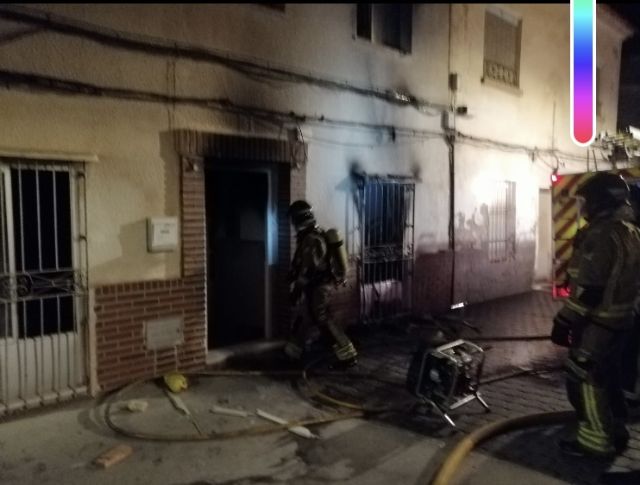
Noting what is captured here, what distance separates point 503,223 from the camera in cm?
1112

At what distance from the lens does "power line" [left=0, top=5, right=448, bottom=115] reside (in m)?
4.95

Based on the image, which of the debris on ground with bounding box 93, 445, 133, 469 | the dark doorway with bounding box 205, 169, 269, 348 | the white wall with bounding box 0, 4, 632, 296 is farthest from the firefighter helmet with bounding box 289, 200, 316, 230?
the debris on ground with bounding box 93, 445, 133, 469

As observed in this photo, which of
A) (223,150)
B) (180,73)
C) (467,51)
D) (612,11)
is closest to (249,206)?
(223,150)

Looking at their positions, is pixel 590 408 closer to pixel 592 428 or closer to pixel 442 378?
pixel 592 428

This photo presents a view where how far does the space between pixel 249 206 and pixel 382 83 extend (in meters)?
2.76

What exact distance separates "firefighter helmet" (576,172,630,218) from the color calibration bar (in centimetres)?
220

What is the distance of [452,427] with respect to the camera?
15.7ft

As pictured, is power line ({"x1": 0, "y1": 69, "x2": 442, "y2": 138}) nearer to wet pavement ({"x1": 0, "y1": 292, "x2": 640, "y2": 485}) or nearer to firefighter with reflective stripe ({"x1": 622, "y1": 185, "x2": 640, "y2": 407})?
wet pavement ({"x1": 0, "y1": 292, "x2": 640, "y2": 485})

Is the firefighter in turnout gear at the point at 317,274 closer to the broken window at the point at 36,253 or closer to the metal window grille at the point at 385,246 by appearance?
the metal window grille at the point at 385,246

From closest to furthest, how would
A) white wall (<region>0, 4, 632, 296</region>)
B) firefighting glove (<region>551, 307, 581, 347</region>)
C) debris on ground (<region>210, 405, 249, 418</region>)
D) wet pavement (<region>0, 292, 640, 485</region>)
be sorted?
1. wet pavement (<region>0, 292, 640, 485</region>)
2. firefighting glove (<region>551, 307, 581, 347</region>)
3. debris on ground (<region>210, 405, 249, 418</region>)
4. white wall (<region>0, 4, 632, 296</region>)

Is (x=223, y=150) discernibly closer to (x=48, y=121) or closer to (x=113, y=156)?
(x=113, y=156)

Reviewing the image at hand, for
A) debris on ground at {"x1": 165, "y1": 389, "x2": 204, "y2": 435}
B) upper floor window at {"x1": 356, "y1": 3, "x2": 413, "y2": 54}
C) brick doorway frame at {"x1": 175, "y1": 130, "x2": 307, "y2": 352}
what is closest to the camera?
debris on ground at {"x1": 165, "y1": 389, "x2": 204, "y2": 435}

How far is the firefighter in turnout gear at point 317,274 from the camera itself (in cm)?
630

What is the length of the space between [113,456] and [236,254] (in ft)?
12.1
